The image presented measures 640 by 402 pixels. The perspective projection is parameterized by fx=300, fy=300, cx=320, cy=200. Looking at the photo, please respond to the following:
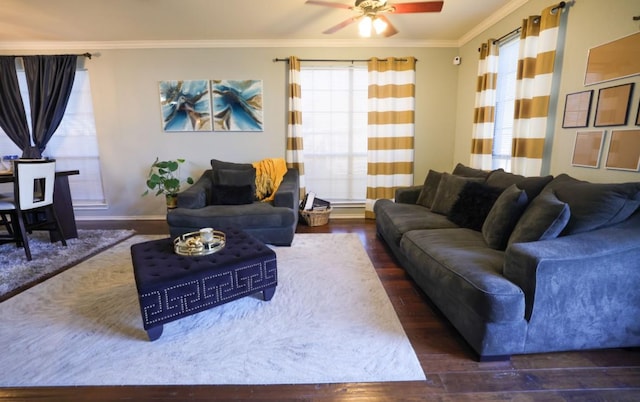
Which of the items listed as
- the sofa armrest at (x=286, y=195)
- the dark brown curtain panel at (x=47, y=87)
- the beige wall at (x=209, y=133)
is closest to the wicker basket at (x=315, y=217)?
the sofa armrest at (x=286, y=195)

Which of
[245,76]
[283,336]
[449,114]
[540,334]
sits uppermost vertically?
[245,76]

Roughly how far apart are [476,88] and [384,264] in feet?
8.29

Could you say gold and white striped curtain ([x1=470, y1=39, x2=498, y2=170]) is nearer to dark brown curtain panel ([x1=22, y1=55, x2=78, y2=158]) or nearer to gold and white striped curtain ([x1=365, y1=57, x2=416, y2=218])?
gold and white striped curtain ([x1=365, y1=57, x2=416, y2=218])

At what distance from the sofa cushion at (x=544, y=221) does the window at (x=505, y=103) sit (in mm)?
1605

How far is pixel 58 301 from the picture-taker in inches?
90.0

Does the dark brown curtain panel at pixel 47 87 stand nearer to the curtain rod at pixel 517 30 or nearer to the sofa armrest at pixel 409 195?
the sofa armrest at pixel 409 195

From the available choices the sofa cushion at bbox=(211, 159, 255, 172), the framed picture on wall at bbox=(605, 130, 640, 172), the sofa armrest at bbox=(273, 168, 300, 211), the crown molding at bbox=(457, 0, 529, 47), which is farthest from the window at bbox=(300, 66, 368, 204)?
the framed picture on wall at bbox=(605, 130, 640, 172)

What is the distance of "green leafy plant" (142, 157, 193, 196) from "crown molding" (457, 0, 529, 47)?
416cm

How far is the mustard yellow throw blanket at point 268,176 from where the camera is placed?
402 cm

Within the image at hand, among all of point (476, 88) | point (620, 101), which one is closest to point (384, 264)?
point (620, 101)

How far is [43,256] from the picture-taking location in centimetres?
313

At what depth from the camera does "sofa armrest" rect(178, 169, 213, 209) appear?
3.37 metres

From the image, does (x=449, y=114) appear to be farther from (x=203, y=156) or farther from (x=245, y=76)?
(x=203, y=156)

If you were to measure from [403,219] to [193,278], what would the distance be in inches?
75.6
